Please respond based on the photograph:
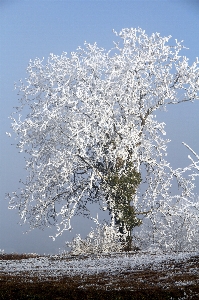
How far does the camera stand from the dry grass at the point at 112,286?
6.87 m

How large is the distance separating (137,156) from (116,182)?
215 cm

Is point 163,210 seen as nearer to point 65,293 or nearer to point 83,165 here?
point 83,165

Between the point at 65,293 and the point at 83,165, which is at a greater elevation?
the point at 83,165

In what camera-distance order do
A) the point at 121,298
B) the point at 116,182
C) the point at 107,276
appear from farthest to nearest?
the point at 116,182 → the point at 107,276 → the point at 121,298

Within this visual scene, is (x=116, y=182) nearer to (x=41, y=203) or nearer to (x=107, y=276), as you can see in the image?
(x=41, y=203)

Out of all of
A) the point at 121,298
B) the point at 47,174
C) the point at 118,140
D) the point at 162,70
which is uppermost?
the point at 162,70

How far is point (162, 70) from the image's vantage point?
829 inches

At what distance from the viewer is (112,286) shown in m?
7.51

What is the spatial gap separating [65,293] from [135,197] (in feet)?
39.6

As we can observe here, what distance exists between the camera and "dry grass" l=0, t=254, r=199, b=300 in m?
6.87

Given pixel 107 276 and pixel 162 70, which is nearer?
pixel 107 276

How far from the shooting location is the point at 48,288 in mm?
7707

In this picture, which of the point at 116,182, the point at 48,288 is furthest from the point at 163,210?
the point at 48,288

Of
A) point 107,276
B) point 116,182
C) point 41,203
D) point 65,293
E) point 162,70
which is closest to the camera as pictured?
point 65,293
